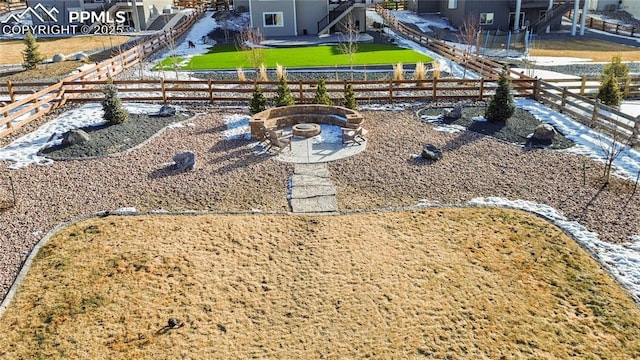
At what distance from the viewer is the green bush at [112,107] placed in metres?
15.3

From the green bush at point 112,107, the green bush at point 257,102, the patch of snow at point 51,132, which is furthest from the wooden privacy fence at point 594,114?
the green bush at point 112,107

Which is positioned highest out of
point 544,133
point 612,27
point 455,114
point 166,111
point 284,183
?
point 612,27

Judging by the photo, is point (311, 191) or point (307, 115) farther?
point (307, 115)

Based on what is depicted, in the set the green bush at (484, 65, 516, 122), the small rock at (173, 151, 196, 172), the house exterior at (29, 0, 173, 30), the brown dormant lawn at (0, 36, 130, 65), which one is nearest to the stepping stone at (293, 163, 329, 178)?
the small rock at (173, 151, 196, 172)

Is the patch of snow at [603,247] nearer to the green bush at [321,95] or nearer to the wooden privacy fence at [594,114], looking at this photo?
the wooden privacy fence at [594,114]

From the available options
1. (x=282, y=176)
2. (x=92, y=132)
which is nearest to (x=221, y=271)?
(x=282, y=176)

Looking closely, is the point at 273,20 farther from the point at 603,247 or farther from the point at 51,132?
the point at 603,247

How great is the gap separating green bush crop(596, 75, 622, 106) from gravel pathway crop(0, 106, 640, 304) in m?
7.06

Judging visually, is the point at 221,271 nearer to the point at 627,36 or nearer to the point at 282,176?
the point at 282,176

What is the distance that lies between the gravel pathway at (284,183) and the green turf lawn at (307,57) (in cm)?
1301

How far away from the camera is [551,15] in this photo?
39.1m

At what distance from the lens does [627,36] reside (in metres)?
39.2

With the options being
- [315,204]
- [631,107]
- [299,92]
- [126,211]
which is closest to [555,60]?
[631,107]

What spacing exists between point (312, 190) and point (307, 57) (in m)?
18.9
